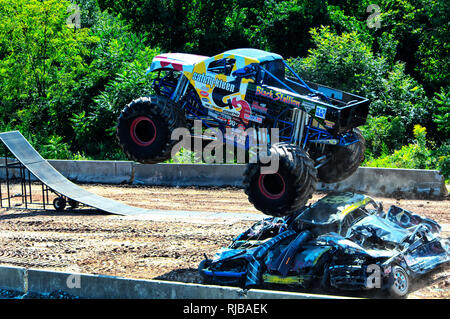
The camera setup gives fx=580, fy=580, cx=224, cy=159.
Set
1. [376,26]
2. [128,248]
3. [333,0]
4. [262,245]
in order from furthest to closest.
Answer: [333,0], [376,26], [128,248], [262,245]

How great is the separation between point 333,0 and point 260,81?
19177mm

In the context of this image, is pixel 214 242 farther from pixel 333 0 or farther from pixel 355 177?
pixel 333 0

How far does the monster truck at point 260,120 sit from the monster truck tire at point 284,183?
0.02 metres

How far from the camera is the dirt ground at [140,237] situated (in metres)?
11.1

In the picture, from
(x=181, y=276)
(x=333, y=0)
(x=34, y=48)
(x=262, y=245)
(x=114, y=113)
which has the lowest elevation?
(x=181, y=276)

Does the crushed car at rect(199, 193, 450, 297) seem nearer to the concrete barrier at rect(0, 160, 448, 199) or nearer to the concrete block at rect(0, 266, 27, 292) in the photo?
the concrete block at rect(0, 266, 27, 292)

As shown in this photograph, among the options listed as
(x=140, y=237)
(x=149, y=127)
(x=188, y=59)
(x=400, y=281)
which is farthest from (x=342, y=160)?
(x=140, y=237)

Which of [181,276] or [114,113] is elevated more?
[114,113]

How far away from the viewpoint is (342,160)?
34.7 feet

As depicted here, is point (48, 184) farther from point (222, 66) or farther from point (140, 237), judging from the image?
point (222, 66)

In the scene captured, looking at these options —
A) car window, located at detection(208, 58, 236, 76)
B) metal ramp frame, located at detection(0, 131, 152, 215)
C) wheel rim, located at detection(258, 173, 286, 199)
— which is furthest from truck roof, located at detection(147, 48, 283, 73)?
metal ramp frame, located at detection(0, 131, 152, 215)

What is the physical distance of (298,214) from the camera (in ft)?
31.4
